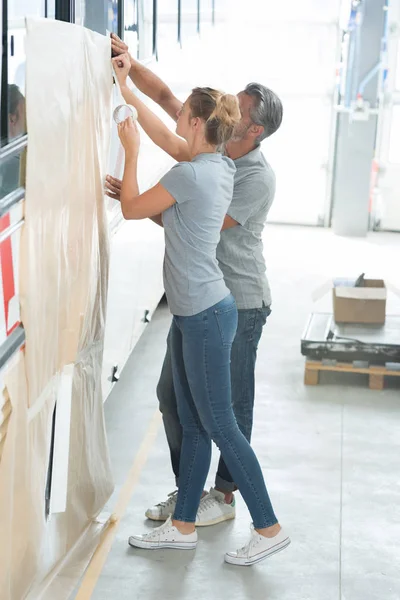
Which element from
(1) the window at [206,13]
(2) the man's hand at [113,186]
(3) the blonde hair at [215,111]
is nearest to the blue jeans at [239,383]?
(2) the man's hand at [113,186]

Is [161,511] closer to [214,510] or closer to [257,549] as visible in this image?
[214,510]

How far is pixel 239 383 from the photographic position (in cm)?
367

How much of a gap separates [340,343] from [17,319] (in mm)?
3263

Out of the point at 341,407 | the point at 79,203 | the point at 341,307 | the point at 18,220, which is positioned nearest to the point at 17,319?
the point at 18,220

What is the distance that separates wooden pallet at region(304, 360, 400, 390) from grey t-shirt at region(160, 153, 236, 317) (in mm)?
2409

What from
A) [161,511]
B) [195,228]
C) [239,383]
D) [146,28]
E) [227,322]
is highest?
[146,28]

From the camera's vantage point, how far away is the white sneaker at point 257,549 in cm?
348

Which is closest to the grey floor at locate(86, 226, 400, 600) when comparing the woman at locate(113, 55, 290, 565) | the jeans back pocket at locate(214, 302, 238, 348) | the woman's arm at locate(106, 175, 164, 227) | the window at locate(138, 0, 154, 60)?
the woman at locate(113, 55, 290, 565)

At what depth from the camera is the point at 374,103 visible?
31.4 ft

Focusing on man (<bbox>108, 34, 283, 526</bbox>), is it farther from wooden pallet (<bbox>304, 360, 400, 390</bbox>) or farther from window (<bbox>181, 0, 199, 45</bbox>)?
window (<bbox>181, 0, 199, 45</bbox>)

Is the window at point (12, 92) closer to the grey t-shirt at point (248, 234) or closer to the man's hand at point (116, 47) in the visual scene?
the man's hand at point (116, 47)

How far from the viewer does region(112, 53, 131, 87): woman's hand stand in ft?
10.6

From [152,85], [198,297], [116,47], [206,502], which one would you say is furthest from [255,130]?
[206,502]

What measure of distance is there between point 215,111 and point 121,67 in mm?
485
